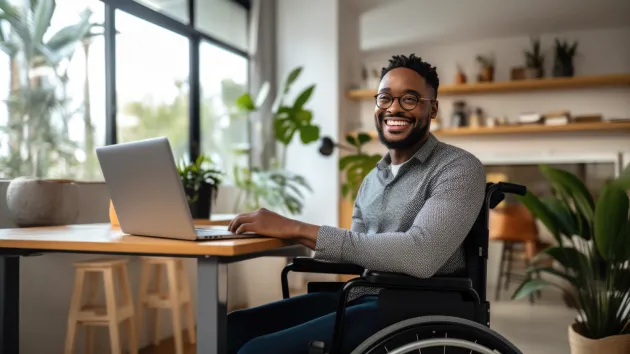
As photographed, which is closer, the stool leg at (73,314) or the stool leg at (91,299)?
the stool leg at (73,314)

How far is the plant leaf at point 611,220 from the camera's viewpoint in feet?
7.50

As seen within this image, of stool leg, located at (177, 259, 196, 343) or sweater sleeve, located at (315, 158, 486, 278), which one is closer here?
sweater sleeve, located at (315, 158, 486, 278)

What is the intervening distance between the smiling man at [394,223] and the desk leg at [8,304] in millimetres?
657

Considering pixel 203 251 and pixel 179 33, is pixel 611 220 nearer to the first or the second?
pixel 203 251

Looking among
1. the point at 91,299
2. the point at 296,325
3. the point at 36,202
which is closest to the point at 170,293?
the point at 91,299

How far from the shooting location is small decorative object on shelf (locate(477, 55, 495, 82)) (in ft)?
18.9

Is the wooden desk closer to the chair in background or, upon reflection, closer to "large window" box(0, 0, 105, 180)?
"large window" box(0, 0, 105, 180)

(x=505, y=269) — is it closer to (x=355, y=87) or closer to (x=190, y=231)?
(x=355, y=87)

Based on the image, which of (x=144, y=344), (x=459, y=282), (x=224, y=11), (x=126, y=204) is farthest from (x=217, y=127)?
(x=459, y=282)

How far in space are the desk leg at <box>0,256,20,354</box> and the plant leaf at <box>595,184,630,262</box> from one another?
200 centimetres

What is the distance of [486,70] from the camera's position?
577 cm

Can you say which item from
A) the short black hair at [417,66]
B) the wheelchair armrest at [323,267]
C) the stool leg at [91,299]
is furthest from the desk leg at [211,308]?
the stool leg at [91,299]

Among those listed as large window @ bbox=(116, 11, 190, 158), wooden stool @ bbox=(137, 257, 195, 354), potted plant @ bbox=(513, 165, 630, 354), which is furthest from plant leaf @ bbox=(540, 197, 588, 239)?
large window @ bbox=(116, 11, 190, 158)

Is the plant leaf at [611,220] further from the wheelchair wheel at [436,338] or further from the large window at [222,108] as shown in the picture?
the large window at [222,108]
